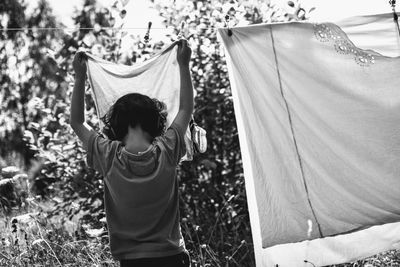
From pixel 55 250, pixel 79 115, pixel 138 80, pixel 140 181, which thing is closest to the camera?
pixel 140 181

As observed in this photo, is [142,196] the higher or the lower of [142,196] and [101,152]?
the lower

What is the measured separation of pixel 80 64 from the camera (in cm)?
277

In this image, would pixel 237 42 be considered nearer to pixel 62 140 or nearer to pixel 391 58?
pixel 391 58

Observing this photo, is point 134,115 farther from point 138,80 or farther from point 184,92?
point 138,80

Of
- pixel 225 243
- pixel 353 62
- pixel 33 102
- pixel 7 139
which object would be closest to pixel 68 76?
pixel 33 102

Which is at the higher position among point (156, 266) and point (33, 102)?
point (33, 102)

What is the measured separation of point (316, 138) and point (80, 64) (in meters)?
1.34

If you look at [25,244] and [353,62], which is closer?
[353,62]

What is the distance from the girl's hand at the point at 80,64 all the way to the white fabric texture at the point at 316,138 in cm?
76

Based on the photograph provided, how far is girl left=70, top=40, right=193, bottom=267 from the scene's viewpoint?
2279mm

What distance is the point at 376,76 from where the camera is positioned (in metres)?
3.30

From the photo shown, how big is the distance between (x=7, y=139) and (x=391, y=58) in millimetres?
14552

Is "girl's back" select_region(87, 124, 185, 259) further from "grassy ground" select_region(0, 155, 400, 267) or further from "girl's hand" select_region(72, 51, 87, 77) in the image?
"grassy ground" select_region(0, 155, 400, 267)

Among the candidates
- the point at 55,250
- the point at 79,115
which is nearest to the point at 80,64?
the point at 79,115
